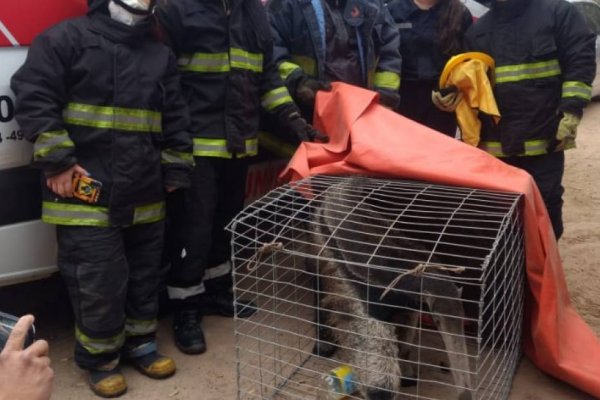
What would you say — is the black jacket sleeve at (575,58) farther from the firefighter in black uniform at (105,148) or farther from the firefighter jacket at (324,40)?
the firefighter in black uniform at (105,148)

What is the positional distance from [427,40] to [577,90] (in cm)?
100

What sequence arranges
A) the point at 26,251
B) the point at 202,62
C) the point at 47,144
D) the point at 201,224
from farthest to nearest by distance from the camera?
1. the point at 201,224
2. the point at 202,62
3. the point at 26,251
4. the point at 47,144

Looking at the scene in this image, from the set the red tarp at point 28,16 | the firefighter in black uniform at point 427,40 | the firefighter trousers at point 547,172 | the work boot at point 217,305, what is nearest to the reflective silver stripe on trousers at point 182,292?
the work boot at point 217,305

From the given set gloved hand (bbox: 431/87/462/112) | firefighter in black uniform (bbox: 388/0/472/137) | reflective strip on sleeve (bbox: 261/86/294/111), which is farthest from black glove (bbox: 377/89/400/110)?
reflective strip on sleeve (bbox: 261/86/294/111)

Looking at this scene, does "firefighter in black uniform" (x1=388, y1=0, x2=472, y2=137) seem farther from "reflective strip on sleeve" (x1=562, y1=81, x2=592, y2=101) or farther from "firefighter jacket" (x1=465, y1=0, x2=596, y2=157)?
"reflective strip on sleeve" (x1=562, y1=81, x2=592, y2=101)

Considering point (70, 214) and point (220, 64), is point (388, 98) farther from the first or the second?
point (70, 214)

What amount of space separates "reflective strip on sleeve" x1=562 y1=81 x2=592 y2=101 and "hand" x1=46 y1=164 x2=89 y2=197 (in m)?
2.50

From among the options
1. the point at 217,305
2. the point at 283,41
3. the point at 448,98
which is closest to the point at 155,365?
the point at 217,305

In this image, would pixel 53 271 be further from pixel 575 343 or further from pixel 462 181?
pixel 575 343

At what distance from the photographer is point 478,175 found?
296cm

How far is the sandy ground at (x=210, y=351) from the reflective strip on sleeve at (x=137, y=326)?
0.20 meters

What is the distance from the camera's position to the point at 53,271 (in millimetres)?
3178

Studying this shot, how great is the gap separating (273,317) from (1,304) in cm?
157

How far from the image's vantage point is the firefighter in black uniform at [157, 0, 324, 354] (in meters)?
3.31
